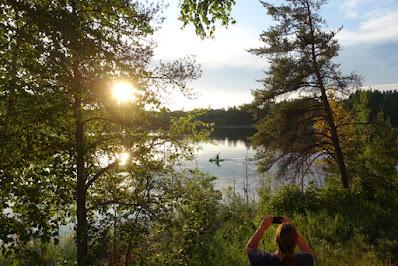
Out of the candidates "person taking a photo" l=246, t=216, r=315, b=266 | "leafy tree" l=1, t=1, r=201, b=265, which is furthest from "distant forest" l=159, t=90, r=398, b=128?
"person taking a photo" l=246, t=216, r=315, b=266

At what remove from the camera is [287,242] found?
3703 millimetres

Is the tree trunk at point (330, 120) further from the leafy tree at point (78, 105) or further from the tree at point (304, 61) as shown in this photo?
the leafy tree at point (78, 105)

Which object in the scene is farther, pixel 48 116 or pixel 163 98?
pixel 163 98

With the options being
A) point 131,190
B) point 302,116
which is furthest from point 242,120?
point 131,190

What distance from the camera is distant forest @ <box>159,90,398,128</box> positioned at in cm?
947

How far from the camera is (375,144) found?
18.1 meters

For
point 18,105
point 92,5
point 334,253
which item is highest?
point 92,5

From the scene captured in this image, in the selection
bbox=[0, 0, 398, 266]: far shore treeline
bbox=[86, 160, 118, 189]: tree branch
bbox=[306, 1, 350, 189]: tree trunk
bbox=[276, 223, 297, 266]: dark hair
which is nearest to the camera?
bbox=[276, 223, 297, 266]: dark hair

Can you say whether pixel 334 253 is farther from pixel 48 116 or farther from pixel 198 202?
pixel 48 116

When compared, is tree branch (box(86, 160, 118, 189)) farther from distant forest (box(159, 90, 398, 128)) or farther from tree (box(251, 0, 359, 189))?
tree (box(251, 0, 359, 189))

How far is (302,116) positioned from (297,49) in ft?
10.8

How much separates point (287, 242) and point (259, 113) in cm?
1745

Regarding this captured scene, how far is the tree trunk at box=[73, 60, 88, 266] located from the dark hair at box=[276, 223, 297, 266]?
10.6 feet

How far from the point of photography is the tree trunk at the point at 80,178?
241 inches
